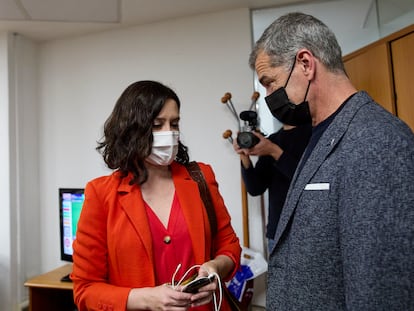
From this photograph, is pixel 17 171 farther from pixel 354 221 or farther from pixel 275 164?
pixel 354 221

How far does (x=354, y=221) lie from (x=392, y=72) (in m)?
1.40

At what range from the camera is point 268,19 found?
209 centimetres

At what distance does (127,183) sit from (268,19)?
169 cm

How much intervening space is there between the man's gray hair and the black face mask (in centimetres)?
5

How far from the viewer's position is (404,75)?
1.51 m

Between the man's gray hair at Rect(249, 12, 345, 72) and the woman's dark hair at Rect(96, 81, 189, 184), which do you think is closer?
the man's gray hair at Rect(249, 12, 345, 72)

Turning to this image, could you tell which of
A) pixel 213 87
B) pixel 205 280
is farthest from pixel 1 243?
pixel 205 280

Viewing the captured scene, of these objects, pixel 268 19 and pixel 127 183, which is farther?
pixel 268 19

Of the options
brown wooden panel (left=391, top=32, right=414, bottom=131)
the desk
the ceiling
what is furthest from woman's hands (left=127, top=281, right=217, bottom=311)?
the ceiling

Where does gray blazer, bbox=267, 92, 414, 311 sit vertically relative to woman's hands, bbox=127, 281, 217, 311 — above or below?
above

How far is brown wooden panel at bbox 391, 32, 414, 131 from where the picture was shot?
1.48 metres

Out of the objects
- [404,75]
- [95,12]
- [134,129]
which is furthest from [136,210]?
[95,12]

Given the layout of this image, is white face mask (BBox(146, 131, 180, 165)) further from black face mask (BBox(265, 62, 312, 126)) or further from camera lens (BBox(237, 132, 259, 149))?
camera lens (BBox(237, 132, 259, 149))

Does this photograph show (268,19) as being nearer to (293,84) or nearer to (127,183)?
(293,84)
